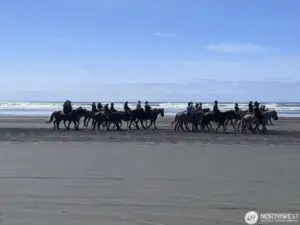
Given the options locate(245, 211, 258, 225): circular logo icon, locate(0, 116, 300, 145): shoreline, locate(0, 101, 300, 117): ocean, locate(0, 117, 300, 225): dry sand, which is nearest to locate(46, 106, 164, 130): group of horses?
locate(0, 116, 300, 145): shoreline

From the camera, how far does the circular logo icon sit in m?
5.96

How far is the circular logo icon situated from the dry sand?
3.9 inches

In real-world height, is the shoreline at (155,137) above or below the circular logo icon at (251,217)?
above

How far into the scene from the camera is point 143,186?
8359 millimetres

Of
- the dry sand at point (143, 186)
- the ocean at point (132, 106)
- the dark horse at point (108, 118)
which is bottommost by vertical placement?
the dry sand at point (143, 186)

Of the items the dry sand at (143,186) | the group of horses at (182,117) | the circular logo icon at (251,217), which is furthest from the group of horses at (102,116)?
the circular logo icon at (251,217)

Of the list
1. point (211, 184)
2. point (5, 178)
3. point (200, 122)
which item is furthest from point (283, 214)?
point (200, 122)

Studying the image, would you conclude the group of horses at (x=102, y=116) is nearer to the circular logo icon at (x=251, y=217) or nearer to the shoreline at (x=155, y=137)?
the shoreline at (x=155, y=137)

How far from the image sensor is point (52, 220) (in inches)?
238

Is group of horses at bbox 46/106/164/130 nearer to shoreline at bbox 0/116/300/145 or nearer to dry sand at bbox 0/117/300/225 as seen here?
shoreline at bbox 0/116/300/145

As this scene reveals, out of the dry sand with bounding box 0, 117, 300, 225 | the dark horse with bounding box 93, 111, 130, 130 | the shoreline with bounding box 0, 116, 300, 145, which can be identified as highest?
the dark horse with bounding box 93, 111, 130, 130

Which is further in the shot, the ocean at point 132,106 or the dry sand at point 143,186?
the ocean at point 132,106

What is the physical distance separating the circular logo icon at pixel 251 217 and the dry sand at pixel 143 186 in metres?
0.10

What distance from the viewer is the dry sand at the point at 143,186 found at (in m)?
6.34
